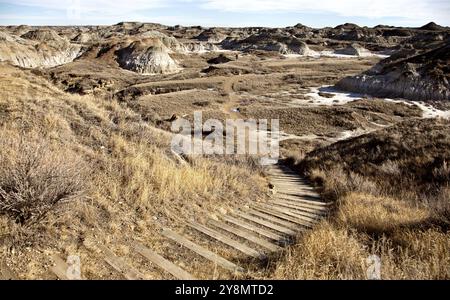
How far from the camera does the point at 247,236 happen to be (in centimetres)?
661

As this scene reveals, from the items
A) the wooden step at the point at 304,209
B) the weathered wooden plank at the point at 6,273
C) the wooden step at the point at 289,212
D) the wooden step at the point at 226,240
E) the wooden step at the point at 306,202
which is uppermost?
the weathered wooden plank at the point at 6,273

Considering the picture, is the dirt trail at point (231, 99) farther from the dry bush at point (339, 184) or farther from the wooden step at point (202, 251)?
the wooden step at point (202, 251)

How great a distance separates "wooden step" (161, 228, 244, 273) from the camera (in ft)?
17.1

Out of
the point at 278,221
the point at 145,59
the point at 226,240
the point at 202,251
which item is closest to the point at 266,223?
the point at 278,221

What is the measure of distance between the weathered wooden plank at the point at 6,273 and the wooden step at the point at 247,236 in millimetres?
3376

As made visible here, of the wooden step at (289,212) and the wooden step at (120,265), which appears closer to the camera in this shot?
the wooden step at (120,265)

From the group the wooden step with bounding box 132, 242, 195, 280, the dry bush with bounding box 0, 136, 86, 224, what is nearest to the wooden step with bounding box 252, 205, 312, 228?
the wooden step with bounding box 132, 242, 195, 280

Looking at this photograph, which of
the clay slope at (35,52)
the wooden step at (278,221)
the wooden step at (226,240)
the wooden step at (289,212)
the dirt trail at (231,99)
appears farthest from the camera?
the clay slope at (35,52)

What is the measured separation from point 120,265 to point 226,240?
190cm

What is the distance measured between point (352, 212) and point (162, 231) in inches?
146

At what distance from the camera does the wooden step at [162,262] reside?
4829mm

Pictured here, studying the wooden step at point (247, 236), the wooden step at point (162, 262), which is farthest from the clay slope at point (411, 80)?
the wooden step at point (162, 262)
